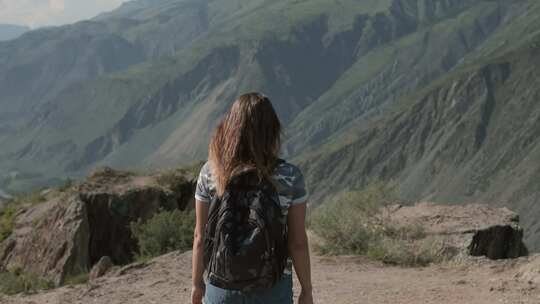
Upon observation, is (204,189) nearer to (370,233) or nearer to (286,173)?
(286,173)

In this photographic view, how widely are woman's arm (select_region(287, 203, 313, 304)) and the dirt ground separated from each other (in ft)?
18.2

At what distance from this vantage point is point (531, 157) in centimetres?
11156

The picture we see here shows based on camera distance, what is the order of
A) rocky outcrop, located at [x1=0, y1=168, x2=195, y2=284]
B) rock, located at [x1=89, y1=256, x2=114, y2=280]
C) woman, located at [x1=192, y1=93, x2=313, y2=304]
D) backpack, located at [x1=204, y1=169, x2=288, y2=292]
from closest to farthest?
backpack, located at [x1=204, y1=169, x2=288, y2=292] < woman, located at [x1=192, y1=93, x2=313, y2=304] < rock, located at [x1=89, y1=256, x2=114, y2=280] < rocky outcrop, located at [x1=0, y1=168, x2=195, y2=284]

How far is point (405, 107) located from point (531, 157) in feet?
168

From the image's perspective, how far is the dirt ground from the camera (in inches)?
424

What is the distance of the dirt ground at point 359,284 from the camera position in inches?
424

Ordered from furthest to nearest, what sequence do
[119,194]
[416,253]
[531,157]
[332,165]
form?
[332,165] → [531,157] → [119,194] → [416,253]

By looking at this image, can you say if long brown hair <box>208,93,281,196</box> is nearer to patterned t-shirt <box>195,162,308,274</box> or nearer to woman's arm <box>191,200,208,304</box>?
patterned t-shirt <box>195,162,308,274</box>

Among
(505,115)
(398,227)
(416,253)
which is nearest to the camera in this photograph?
(416,253)

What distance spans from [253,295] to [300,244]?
0.45 metres

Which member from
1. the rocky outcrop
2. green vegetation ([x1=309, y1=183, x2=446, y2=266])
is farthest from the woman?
the rocky outcrop

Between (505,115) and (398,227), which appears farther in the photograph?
(505,115)

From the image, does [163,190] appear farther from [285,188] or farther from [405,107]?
[405,107]

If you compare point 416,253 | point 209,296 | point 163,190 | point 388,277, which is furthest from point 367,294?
point 163,190
